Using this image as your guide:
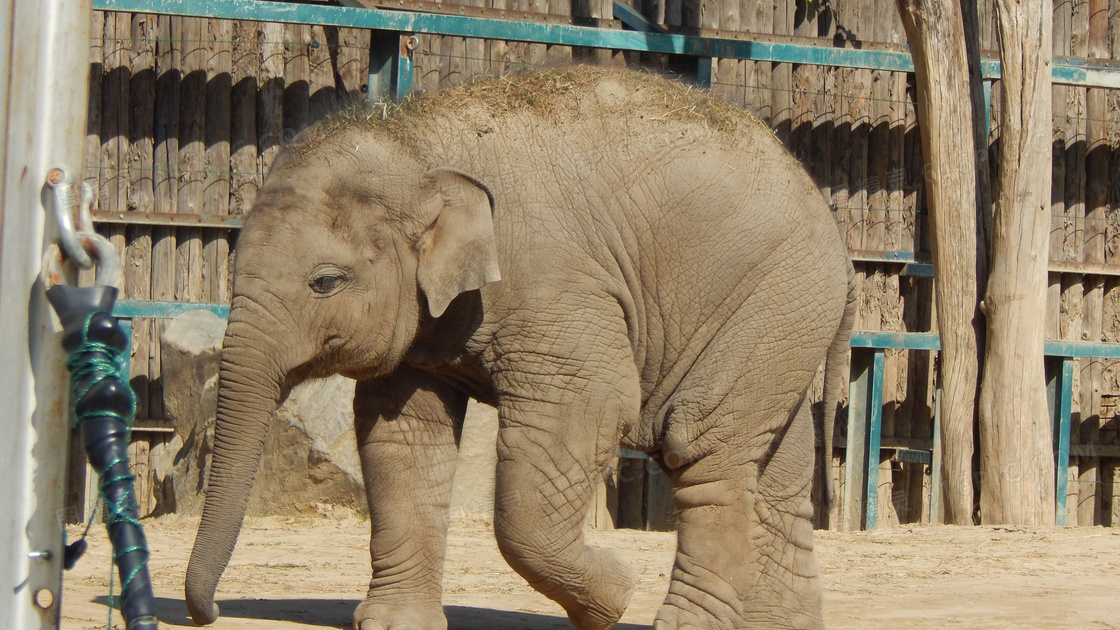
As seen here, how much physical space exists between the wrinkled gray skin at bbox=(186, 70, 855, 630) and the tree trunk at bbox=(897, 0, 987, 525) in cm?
411

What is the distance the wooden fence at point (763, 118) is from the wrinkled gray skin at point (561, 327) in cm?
394

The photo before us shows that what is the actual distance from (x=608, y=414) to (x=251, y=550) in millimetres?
3501

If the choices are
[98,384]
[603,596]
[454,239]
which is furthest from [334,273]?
[98,384]

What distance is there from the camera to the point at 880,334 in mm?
9180

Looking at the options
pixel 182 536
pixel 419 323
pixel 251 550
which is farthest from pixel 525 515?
pixel 182 536

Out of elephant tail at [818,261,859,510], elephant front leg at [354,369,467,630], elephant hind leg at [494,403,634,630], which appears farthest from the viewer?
elephant tail at [818,261,859,510]

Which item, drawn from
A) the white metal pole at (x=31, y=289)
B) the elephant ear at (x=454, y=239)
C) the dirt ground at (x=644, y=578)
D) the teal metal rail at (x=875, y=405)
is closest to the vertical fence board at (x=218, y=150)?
the teal metal rail at (x=875, y=405)

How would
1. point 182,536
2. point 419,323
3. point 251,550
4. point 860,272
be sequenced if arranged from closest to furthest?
point 419,323
point 251,550
point 182,536
point 860,272

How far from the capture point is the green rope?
6.75ft

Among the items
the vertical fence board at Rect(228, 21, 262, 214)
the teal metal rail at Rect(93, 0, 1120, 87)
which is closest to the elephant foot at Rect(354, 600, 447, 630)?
the teal metal rail at Rect(93, 0, 1120, 87)

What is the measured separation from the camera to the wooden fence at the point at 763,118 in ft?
30.3

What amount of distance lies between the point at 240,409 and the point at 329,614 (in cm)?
144

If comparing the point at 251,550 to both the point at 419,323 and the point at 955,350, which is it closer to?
the point at 419,323

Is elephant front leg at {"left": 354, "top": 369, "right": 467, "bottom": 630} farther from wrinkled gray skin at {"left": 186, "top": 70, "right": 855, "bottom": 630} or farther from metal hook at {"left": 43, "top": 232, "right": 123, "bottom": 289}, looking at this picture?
metal hook at {"left": 43, "top": 232, "right": 123, "bottom": 289}
